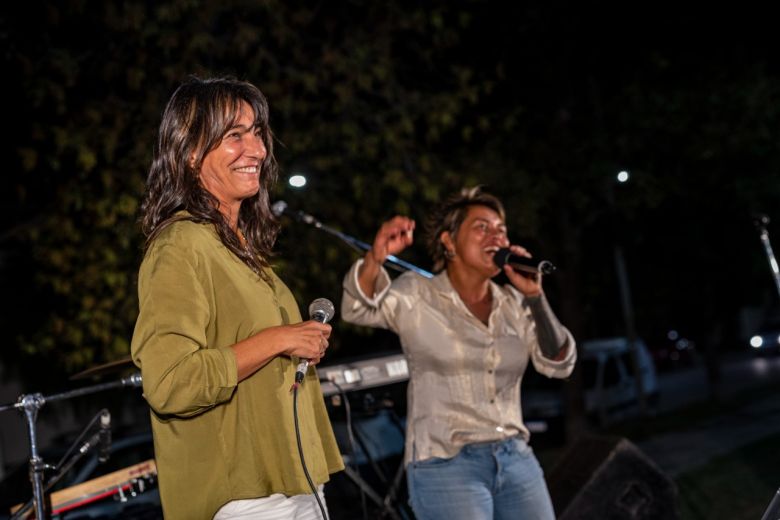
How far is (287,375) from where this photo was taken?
2363mm

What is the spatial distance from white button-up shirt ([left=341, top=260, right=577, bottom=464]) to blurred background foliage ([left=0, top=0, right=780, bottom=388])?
3.41 metres

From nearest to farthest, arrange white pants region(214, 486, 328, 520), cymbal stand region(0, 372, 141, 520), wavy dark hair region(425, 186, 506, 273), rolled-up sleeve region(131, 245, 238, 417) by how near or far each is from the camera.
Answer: rolled-up sleeve region(131, 245, 238, 417)
white pants region(214, 486, 328, 520)
cymbal stand region(0, 372, 141, 520)
wavy dark hair region(425, 186, 506, 273)

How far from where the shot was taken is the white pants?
2230mm

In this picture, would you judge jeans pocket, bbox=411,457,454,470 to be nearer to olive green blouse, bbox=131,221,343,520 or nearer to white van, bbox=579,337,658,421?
olive green blouse, bbox=131,221,343,520

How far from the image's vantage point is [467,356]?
12.5 feet

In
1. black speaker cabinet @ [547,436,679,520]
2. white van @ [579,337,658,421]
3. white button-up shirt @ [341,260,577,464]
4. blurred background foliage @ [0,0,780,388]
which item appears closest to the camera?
white button-up shirt @ [341,260,577,464]

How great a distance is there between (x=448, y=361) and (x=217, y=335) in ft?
5.53

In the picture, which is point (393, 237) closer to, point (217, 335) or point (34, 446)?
point (217, 335)

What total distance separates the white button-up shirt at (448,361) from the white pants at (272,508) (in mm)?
1384

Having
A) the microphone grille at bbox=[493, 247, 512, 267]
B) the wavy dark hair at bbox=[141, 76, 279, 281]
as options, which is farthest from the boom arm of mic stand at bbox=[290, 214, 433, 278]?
the wavy dark hair at bbox=[141, 76, 279, 281]

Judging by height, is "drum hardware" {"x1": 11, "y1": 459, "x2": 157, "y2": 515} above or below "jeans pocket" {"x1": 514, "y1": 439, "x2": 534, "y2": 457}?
above

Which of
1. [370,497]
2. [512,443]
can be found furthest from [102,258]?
[512,443]

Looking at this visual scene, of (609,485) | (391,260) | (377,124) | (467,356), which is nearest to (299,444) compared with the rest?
(467,356)

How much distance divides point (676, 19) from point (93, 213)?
9.44 m
